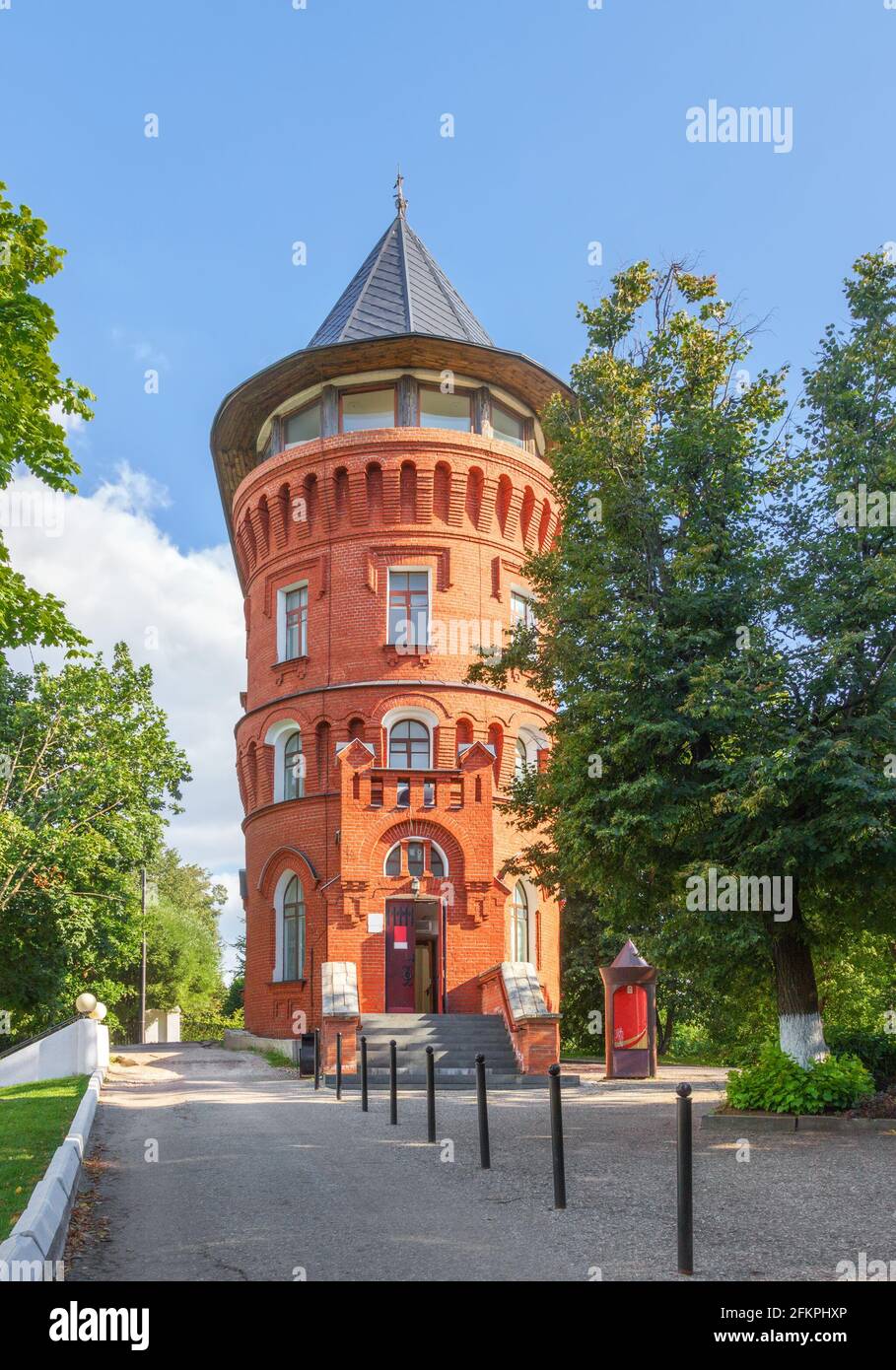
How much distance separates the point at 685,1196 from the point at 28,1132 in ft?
26.8

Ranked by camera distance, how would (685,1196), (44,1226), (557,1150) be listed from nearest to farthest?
(685,1196), (44,1226), (557,1150)

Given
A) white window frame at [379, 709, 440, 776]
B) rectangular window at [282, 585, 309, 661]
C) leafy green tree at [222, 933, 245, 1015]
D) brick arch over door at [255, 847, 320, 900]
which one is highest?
rectangular window at [282, 585, 309, 661]

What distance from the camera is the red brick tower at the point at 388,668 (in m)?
28.0

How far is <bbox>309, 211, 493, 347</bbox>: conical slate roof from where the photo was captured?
31.8 m

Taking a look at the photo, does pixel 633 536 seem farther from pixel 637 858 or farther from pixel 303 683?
pixel 303 683

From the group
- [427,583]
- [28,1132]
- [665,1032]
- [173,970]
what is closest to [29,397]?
[28,1132]

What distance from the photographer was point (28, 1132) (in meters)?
12.3

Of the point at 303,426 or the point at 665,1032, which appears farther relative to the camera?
the point at 665,1032

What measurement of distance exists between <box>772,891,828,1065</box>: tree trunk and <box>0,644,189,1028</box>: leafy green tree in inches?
761

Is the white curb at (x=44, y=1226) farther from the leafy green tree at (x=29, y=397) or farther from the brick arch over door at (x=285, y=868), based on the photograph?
the brick arch over door at (x=285, y=868)

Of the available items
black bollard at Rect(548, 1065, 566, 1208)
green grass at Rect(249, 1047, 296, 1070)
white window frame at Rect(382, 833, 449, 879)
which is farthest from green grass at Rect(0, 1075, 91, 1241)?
white window frame at Rect(382, 833, 449, 879)

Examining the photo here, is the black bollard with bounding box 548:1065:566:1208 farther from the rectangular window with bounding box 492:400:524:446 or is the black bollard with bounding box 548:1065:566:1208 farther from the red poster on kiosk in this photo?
the rectangular window with bounding box 492:400:524:446

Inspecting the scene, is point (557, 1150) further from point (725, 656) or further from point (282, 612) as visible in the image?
point (282, 612)
